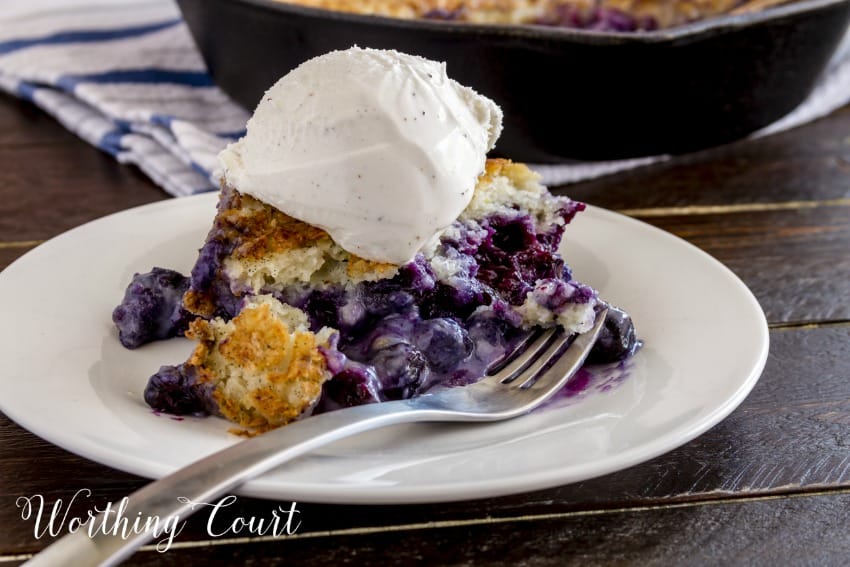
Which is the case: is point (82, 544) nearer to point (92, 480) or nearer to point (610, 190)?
point (92, 480)

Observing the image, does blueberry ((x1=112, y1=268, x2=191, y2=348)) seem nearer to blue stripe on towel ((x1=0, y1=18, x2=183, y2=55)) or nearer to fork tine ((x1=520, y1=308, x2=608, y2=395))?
fork tine ((x1=520, y1=308, x2=608, y2=395))

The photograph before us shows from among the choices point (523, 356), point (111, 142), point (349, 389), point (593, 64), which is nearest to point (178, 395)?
point (349, 389)

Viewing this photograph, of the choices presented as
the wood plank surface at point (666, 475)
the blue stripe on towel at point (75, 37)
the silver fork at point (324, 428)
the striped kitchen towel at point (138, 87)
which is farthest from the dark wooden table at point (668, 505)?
the blue stripe on towel at point (75, 37)

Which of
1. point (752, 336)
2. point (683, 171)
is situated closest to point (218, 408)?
point (752, 336)

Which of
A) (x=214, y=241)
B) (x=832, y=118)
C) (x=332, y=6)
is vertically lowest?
(x=832, y=118)

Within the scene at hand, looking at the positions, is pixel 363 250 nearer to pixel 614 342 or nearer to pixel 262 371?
pixel 262 371
